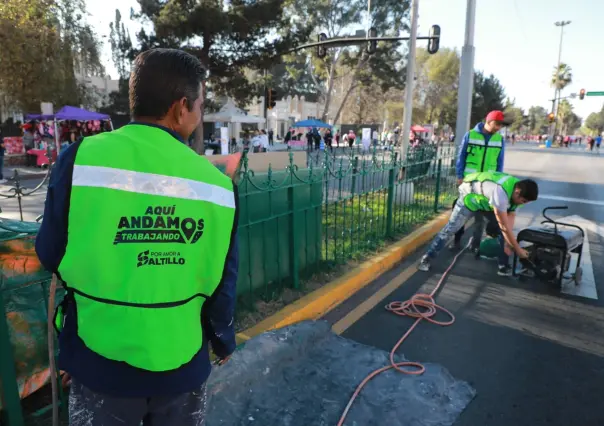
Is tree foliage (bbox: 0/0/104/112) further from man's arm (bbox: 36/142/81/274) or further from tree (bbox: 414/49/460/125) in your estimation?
tree (bbox: 414/49/460/125)

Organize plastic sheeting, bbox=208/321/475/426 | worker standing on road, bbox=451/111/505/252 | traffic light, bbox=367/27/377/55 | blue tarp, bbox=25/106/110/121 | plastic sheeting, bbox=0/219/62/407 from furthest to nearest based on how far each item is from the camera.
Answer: blue tarp, bbox=25/106/110/121 → traffic light, bbox=367/27/377/55 → worker standing on road, bbox=451/111/505/252 → plastic sheeting, bbox=208/321/475/426 → plastic sheeting, bbox=0/219/62/407

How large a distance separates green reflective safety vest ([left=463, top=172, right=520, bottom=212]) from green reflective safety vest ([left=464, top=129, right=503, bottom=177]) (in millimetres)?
1280

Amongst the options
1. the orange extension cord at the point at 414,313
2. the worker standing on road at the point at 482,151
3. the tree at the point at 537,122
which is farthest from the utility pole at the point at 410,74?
the tree at the point at 537,122

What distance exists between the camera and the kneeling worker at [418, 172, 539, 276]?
4625mm

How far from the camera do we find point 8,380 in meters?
2.11

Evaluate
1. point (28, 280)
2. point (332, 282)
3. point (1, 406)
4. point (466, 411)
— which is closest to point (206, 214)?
point (28, 280)

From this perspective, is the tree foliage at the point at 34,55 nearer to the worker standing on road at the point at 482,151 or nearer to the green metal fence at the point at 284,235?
the green metal fence at the point at 284,235

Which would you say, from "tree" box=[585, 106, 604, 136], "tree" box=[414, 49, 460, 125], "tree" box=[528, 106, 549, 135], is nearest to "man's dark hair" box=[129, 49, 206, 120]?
"tree" box=[414, 49, 460, 125]

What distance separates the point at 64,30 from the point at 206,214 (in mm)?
28068

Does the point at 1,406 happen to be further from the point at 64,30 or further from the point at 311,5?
the point at 311,5

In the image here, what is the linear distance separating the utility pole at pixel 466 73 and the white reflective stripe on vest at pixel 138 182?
34.3 ft

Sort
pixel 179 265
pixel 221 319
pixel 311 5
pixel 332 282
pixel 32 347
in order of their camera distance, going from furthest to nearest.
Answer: pixel 311 5 < pixel 332 282 < pixel 32 347 < pixel 221 319 < pixel 179 265

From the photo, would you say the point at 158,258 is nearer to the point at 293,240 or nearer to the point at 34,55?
the point at 293,240

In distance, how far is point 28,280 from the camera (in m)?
2.25
